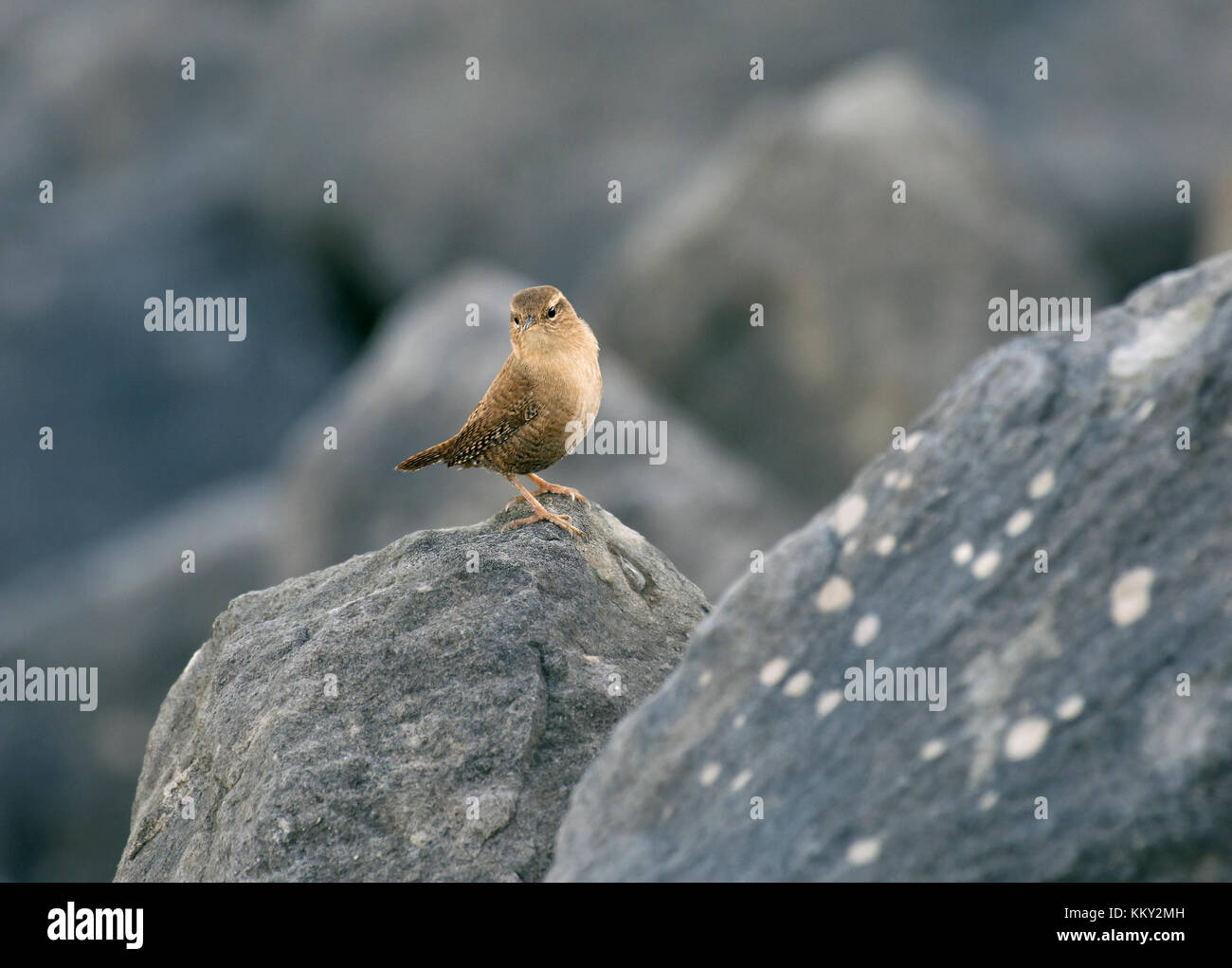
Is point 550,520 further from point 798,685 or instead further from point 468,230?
point 468,230

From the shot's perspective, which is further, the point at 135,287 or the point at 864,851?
the point at 135,287

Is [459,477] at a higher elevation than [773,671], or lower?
higher

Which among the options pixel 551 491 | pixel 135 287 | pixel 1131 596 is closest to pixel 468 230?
pixel 135 287

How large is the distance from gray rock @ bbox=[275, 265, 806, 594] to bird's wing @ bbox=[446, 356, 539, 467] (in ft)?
26.8

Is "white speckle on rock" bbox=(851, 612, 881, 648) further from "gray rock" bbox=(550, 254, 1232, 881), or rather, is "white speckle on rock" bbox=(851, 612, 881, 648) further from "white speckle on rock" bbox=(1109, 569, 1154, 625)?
"white speckle on rock" bbox=(1109, 569, 1154, 625)

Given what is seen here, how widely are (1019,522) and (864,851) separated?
1.04m

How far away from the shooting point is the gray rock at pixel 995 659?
371 centimetres

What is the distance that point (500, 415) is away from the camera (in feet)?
22.7

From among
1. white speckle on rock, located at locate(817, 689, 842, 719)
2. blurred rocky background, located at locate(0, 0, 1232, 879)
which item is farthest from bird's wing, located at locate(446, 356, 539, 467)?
blurred rocky background, located at locate(0, 0, 1232, 879)

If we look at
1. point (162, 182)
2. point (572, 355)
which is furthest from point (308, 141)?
point (572, 355)

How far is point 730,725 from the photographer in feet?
14.1

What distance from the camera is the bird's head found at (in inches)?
279

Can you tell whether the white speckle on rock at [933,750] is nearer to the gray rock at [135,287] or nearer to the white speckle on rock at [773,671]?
the white speckle on rock at [773,671]

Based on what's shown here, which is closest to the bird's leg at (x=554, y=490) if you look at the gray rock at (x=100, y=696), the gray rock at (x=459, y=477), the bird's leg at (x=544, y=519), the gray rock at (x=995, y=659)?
the bird's leg at (x=544, y=519)
